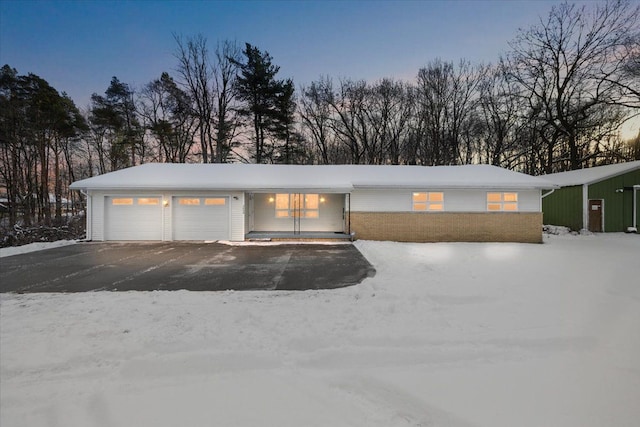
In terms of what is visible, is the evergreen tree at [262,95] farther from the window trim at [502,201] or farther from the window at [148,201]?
the window trim at [502,201]

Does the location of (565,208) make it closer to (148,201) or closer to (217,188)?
(217,188)

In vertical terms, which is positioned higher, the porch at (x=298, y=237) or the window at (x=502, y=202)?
the window at (x=502, y=202)

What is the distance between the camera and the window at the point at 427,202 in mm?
13406

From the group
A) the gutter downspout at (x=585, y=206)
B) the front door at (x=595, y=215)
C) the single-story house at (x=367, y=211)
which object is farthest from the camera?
the front door at (x=595, y=215)

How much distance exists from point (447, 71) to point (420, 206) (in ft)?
62.3

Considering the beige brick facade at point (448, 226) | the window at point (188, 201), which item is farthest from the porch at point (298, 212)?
the window at point (188, 201)

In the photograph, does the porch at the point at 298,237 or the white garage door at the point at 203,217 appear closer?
the porch at the point at 298,237

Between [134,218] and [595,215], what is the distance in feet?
78.2

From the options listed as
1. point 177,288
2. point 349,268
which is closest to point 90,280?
point 177,288

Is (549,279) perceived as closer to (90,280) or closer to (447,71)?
(90,280)

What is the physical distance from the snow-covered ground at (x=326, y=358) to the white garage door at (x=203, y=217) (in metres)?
7.96

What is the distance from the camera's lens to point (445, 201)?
527 inches

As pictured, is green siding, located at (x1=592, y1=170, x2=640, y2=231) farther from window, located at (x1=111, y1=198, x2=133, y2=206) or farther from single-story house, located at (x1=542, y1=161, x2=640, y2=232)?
window, located at (x1=111, y1=198, x2=133, y2=206)

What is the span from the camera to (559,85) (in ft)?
75.0
